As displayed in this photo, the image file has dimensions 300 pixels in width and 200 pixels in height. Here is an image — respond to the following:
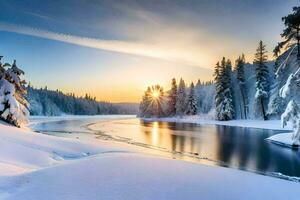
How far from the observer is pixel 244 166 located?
18.9 metres

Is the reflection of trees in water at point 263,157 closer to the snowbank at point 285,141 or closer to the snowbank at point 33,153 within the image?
the snowbank at point 285,141

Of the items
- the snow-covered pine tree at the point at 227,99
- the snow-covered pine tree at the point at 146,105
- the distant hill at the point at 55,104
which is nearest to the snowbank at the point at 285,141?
the snow-covered pine tree at the point at 227,99

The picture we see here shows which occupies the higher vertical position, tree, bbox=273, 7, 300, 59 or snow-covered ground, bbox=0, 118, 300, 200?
tree, bbox=273, 7, 300, 59

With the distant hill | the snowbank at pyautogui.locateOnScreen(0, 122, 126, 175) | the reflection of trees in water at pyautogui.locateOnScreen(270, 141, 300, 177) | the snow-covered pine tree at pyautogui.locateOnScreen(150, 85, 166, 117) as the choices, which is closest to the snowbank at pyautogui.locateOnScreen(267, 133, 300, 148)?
the reflection of trees in water at pyautogui.locateOnScreen(270, 141, 300, 177)

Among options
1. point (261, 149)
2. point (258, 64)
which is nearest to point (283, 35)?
point (261, 149)

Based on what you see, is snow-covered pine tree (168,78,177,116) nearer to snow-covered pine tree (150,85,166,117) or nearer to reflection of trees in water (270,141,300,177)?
snow-covered pine tree (150,85,166,117)

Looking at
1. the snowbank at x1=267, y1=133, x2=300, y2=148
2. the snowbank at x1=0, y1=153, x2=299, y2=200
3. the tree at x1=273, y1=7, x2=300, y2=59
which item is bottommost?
the snowbank at x1=267, y1=133, x2=300, y2=148

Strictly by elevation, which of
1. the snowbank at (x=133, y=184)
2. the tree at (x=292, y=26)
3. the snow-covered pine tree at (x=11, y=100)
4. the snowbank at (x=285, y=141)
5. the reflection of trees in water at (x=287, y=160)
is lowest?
the reflection of trees in water at (x=287, y=160)

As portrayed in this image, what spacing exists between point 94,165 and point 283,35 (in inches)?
721

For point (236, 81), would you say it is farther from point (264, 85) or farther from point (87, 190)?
point (87, 190)

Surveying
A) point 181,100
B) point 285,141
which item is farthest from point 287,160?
point 181,100

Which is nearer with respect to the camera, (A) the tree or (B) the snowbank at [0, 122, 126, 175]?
(B) the snowbank at [0, 122, 126, 175]

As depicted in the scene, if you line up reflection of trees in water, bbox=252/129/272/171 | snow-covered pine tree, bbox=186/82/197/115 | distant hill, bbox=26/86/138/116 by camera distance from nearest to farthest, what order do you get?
reflection of trees in water, bbox=252/129/272/171 → snow-covered pine tree, bbox=186/82/197/115 → distant hill, bbox=26/86/138/116

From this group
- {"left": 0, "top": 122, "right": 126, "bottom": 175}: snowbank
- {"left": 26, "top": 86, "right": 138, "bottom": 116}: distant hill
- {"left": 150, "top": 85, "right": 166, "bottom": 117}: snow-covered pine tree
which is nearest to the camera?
{"left": 0, "top": 122, "right": 126, "bottom": 175}: snowbank
